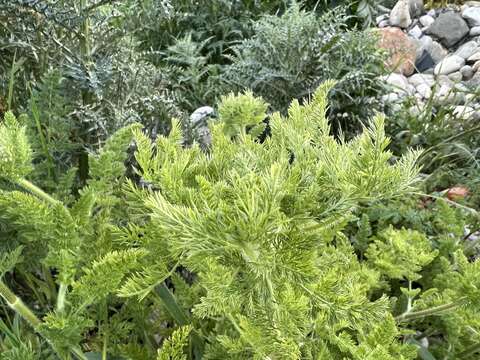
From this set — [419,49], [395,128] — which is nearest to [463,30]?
[419,49]

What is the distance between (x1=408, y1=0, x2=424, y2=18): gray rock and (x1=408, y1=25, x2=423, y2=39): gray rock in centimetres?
19

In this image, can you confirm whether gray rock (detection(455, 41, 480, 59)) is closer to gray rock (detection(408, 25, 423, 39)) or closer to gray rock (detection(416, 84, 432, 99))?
gray rock (detection(408, 25, 423, 39))

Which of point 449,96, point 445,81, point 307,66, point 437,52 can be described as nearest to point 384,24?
point 437,52

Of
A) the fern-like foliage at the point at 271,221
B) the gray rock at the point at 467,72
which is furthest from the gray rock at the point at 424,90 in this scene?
the fern-like foliage at the point at 271,221

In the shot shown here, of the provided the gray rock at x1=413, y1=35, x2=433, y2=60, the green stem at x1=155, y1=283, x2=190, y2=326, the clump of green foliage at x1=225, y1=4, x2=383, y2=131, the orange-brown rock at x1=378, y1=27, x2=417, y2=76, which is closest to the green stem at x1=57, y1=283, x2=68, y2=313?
the green stem at x1=155, y1=283, x2=190, y2=326

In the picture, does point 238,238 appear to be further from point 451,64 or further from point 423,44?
point 423,44

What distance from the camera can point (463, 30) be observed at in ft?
12.3

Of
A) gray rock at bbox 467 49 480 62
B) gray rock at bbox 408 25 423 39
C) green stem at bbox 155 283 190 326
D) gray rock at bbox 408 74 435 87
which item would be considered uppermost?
Result: green stem at bbox 155 283 190 326

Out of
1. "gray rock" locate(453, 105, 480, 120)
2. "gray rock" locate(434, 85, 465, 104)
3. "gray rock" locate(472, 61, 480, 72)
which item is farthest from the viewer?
"gray rock" locate(472, 61, 480, 72)

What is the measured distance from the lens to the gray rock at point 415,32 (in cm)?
380

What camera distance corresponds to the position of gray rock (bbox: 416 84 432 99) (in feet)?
10.2

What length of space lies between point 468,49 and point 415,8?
642 millimetres

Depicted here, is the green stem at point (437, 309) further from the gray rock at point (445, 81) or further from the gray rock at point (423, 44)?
the gray rock at point (423, 44)

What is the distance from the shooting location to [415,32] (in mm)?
3826
